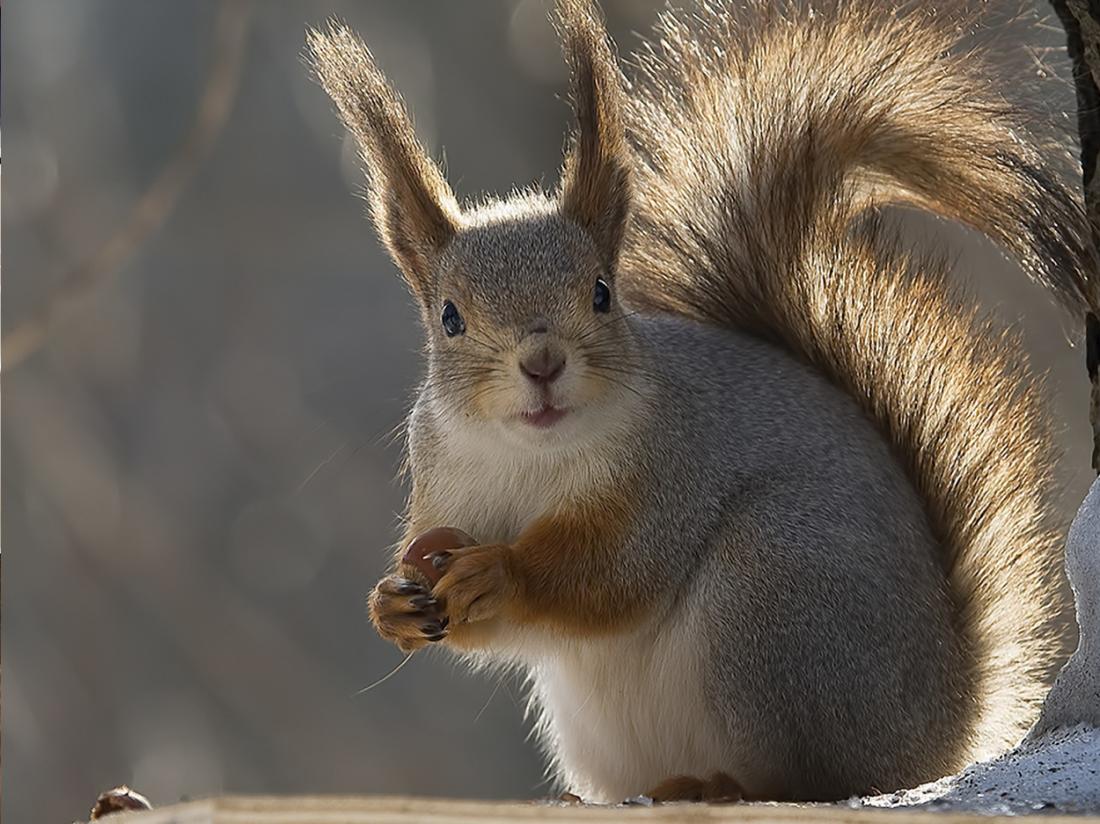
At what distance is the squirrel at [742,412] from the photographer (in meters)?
1.62

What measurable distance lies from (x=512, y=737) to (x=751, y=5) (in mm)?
3474

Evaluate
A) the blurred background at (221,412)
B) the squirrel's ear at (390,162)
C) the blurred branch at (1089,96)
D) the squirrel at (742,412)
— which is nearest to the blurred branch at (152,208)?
the blurred background at (221,412)

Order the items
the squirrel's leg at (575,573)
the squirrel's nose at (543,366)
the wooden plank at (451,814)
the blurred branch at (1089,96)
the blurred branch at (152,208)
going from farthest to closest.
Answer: the blurred branch at (152,208), the blurred branch at (1089,96), the squirrel's leg at (575,573), the squirrel's nose at (543,366), the wooden plank at (451,814)

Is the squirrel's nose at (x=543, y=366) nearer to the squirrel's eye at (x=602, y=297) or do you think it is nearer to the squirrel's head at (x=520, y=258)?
the squirrel's head at (x=520, y=258)

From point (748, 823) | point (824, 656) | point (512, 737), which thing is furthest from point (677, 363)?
point (512, 737)

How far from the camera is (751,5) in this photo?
1.97 metres

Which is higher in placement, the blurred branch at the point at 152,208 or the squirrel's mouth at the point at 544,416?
the blurred branch at the point at 152,208

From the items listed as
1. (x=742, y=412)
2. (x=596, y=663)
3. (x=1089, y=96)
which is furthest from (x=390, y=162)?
(x=1089, y=96)

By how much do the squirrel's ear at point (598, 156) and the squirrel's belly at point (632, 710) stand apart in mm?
408

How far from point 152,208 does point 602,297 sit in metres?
1.97

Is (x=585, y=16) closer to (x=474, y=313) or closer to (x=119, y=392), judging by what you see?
(x=474, y=313)

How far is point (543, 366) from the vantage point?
1553 millimetres

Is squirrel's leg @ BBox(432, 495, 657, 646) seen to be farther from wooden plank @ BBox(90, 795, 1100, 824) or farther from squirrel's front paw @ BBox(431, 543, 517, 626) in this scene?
wooden plank @ BBox(90, 795, 1100, 824)

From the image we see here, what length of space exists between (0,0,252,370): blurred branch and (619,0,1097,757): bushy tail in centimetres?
110
